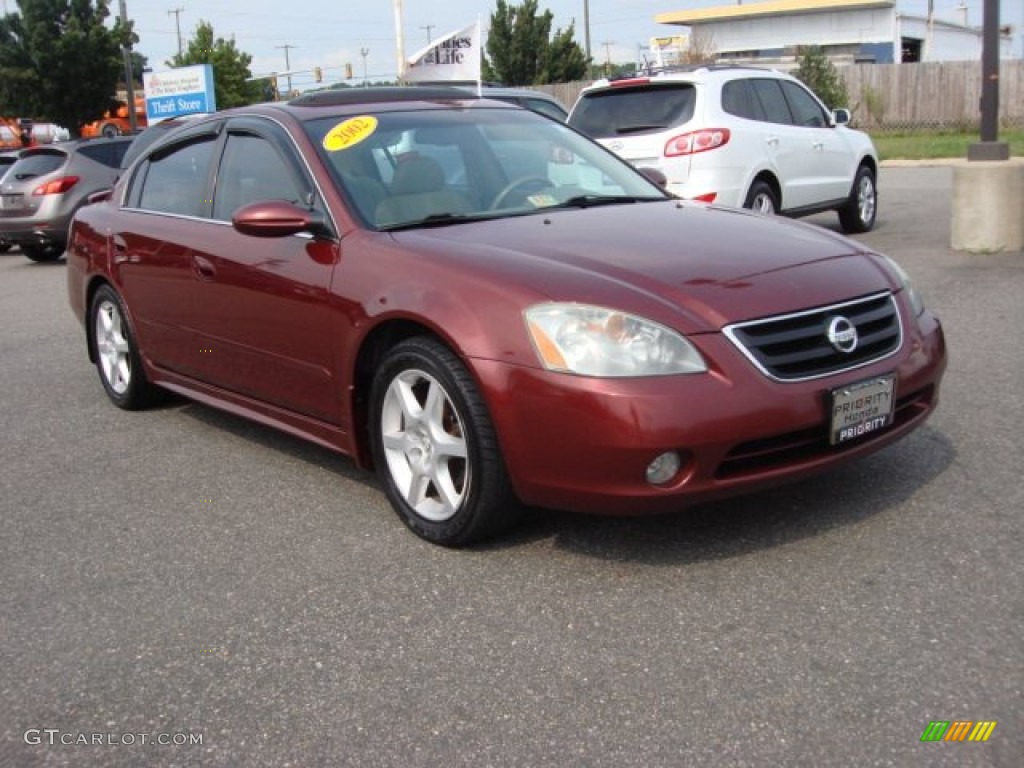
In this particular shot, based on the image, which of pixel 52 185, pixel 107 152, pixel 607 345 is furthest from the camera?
pixel 107 152

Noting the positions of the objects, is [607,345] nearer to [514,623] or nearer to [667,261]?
[667,261]

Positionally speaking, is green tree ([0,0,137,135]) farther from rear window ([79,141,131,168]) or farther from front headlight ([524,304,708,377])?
front headlight ([524,304,708,377])

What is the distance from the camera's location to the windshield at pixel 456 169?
15.4 ft

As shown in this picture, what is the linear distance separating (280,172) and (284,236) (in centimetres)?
49

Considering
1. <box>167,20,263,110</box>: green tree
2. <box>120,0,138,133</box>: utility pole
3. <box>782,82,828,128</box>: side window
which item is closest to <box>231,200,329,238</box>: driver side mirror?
<box>782,82,828,128</box>: side window

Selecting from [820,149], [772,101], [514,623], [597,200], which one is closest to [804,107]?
[820,149]

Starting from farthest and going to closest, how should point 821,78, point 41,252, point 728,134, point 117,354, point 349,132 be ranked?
point 821,78 → point 41,252 → point 728,134 → point 117,354 → point 349,132

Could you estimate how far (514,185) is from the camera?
4.96 m

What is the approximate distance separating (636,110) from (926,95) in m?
25.9

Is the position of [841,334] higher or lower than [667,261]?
lower

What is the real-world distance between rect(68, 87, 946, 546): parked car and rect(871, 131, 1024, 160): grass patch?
19.9 m

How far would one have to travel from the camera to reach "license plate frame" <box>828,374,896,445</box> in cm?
376

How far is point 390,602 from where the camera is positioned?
371 centimetres

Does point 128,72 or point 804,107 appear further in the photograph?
point 128,72
